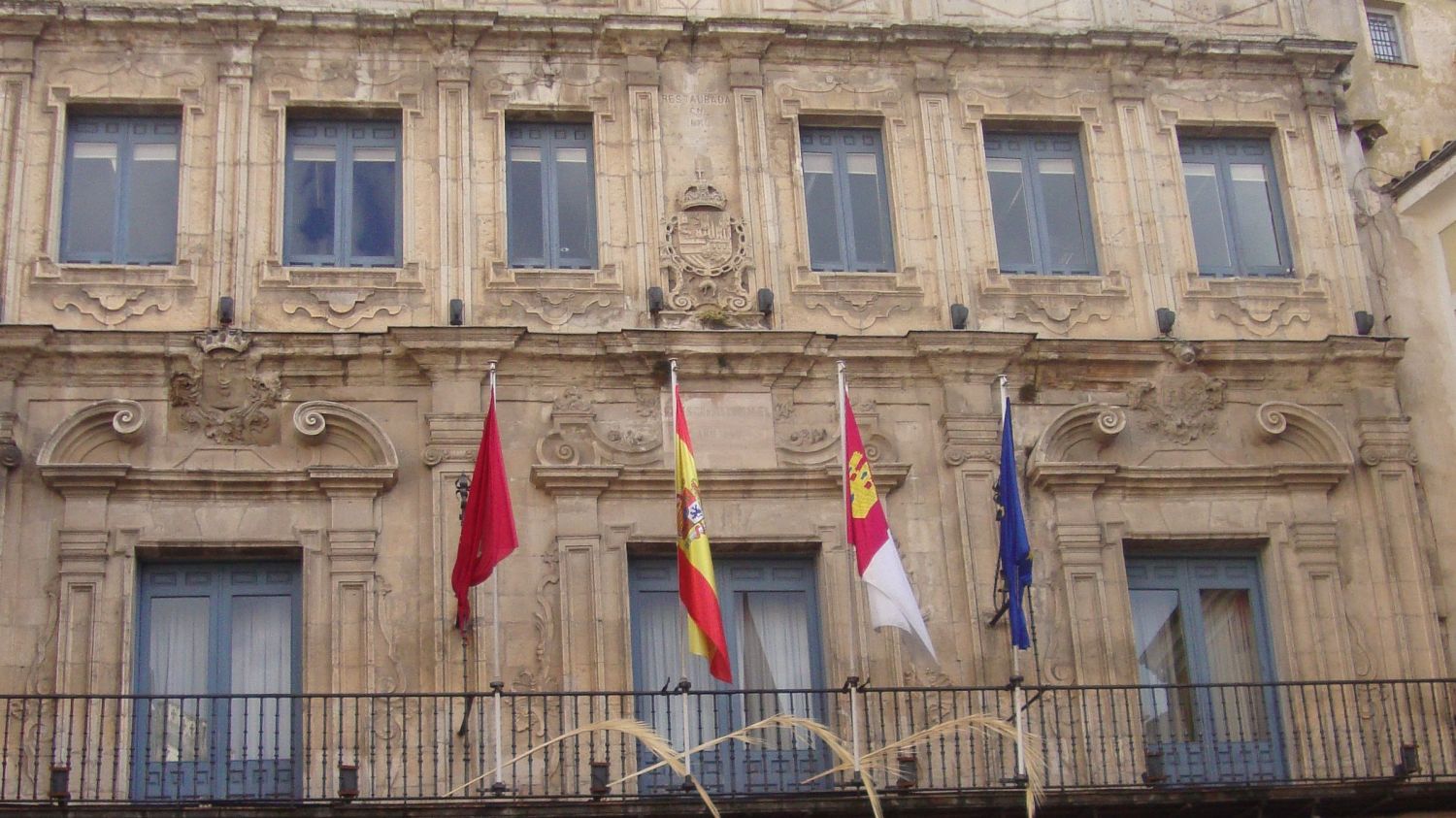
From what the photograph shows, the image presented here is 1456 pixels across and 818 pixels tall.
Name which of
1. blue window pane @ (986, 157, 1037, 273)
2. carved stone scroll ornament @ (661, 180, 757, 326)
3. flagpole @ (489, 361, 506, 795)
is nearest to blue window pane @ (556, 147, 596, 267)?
carved stone scroll ornament @ (661, 180, 757, 326)

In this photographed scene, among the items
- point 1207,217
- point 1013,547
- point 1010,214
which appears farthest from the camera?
point 1207,217

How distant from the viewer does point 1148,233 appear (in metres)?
20.4

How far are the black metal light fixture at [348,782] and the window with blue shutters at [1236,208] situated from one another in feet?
28.8

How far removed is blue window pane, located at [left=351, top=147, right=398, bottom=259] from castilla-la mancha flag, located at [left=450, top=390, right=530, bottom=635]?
2.50 metres

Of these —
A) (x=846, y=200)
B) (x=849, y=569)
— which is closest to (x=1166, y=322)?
(x=846, y=200)

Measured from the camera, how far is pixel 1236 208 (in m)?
20.9

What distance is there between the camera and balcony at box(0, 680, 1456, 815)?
17.0m

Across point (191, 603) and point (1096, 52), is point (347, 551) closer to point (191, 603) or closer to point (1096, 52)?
point (191, 603)

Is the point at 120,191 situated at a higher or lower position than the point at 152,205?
higher

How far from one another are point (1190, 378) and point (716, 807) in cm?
595

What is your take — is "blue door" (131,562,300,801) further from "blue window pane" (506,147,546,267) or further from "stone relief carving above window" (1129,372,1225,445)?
"stone relief carving above window" (1129,372,1225,445)

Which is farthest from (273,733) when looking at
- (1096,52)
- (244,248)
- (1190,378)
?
(1096,52)

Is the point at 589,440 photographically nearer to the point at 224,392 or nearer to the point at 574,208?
the point at 574,208

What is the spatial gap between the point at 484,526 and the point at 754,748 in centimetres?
273
